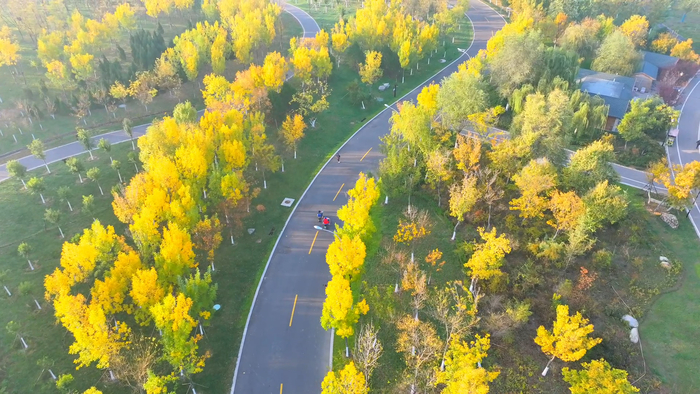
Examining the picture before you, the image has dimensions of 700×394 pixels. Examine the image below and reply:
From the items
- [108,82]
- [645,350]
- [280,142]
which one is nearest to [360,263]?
[645,350]

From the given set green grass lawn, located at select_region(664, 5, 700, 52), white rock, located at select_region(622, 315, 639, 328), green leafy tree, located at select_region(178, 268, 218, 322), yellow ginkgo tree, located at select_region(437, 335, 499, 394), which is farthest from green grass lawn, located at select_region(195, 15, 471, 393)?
green grass lawn, located at select_region(664, 5, 700, 52)

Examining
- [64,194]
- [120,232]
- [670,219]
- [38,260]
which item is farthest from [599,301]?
[64,194]

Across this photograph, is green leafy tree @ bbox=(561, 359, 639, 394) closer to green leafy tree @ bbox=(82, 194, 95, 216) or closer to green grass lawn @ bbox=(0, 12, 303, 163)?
green leafy tree @ bbox=(82, 194, 95, 216)

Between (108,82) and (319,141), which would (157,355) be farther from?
(108,82)

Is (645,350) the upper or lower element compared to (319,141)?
lower

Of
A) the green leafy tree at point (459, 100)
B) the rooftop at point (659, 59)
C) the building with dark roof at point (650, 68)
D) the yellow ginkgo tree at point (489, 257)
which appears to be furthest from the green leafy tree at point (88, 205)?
the rooftop at point (659, 59)

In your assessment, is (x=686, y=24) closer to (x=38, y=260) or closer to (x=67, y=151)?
(x=67, y=151)
